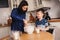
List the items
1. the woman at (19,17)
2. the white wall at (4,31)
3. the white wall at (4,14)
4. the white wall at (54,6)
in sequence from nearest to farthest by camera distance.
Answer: the woman at (19,17)
the white wall at (4,31)
the white wall at (4,14)
the white wall at (54,6)

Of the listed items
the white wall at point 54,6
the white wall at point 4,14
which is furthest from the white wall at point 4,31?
the white wall at point 54,6

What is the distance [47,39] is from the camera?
1993 mm

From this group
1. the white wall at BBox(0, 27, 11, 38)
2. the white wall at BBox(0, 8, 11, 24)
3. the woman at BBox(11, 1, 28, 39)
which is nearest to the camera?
the woman at BBox(11, 1, 28, 39)

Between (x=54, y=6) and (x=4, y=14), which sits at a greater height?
(x=54, y=6)

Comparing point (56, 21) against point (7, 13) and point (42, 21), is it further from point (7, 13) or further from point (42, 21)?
point (7, 13)

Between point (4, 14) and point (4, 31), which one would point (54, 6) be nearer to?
point (4, 14)

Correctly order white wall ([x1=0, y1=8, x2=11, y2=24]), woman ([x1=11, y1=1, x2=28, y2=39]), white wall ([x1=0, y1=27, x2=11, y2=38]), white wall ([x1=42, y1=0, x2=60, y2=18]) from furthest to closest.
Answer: white wall ([x1=42, y1=0, x2=60, y2=18]) → white wall ([x1=0, y1=8, x2=11, y2=24]) → white wall ([x1=0, y1=27, x2=11, y2=38]) → woman ([x1=11, y1=1, x2=28, y2=39])

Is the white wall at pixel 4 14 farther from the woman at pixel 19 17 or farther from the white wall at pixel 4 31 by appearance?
the woman at pixel 19 17

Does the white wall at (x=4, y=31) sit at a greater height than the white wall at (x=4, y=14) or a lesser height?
lesser

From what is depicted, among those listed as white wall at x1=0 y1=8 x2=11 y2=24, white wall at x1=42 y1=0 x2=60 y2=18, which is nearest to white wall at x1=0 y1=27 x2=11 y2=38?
white wall at x1=0 y1=8 x2=11 y2=24

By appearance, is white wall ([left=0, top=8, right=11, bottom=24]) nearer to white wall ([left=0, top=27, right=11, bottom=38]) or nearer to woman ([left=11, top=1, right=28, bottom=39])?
white wall ([left=0, top=27, right=11, bottom=38])

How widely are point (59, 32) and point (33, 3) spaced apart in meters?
0.89

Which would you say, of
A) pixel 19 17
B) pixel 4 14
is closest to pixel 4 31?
pixel 4 14

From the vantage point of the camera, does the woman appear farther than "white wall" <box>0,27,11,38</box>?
No
